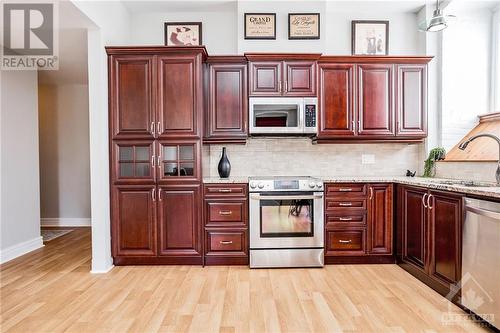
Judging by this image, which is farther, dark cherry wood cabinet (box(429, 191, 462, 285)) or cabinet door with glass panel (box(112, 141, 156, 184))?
cabinet door with glass panel (box(112, 141, 156, 184))

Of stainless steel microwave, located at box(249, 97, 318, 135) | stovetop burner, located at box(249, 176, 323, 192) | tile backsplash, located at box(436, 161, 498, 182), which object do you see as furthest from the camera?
stainless steel microwave, located at box(249, 97, 318, 135)

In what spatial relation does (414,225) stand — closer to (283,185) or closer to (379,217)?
(379,217)

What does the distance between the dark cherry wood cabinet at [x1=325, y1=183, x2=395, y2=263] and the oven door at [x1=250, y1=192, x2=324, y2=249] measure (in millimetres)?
160

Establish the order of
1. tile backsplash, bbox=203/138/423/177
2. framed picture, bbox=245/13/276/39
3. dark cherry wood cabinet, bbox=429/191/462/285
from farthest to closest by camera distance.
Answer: tile backsplash, bbox=203/138/423/177 → framed picture, bbox=245/13/276/39 → dark cherry wood cabinet, bbox=429/191/462/285

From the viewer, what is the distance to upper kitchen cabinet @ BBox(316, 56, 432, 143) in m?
3.49

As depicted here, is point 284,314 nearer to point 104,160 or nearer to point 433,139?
point 104,160

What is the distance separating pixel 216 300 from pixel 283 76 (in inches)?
94.7

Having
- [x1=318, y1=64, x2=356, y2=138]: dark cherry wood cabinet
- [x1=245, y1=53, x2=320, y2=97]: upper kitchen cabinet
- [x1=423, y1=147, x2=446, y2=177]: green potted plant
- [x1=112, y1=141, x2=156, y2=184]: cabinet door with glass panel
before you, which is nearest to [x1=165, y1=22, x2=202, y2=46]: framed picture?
[x1=245, y1=53, x2=320, y2=97]: upper kitchen cabinet

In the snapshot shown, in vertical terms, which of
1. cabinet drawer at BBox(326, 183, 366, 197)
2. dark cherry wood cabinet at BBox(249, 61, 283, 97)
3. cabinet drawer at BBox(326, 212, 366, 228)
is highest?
dark cherry wood cabinet at BBox(249, 61, 283, 97)

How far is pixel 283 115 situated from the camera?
11.3 ft

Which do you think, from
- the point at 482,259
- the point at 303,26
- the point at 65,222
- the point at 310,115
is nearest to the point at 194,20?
the point at 303,26

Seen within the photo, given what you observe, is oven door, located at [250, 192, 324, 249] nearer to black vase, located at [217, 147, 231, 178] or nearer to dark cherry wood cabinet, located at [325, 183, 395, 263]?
dark cherry wood cabinet, located at [325, 183, 395, 263]

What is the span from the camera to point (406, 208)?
3002 mm

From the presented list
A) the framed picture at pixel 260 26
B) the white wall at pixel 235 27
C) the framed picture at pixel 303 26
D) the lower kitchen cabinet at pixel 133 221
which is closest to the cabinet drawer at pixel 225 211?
the lower kitchen cabinet at pixel 133 221
